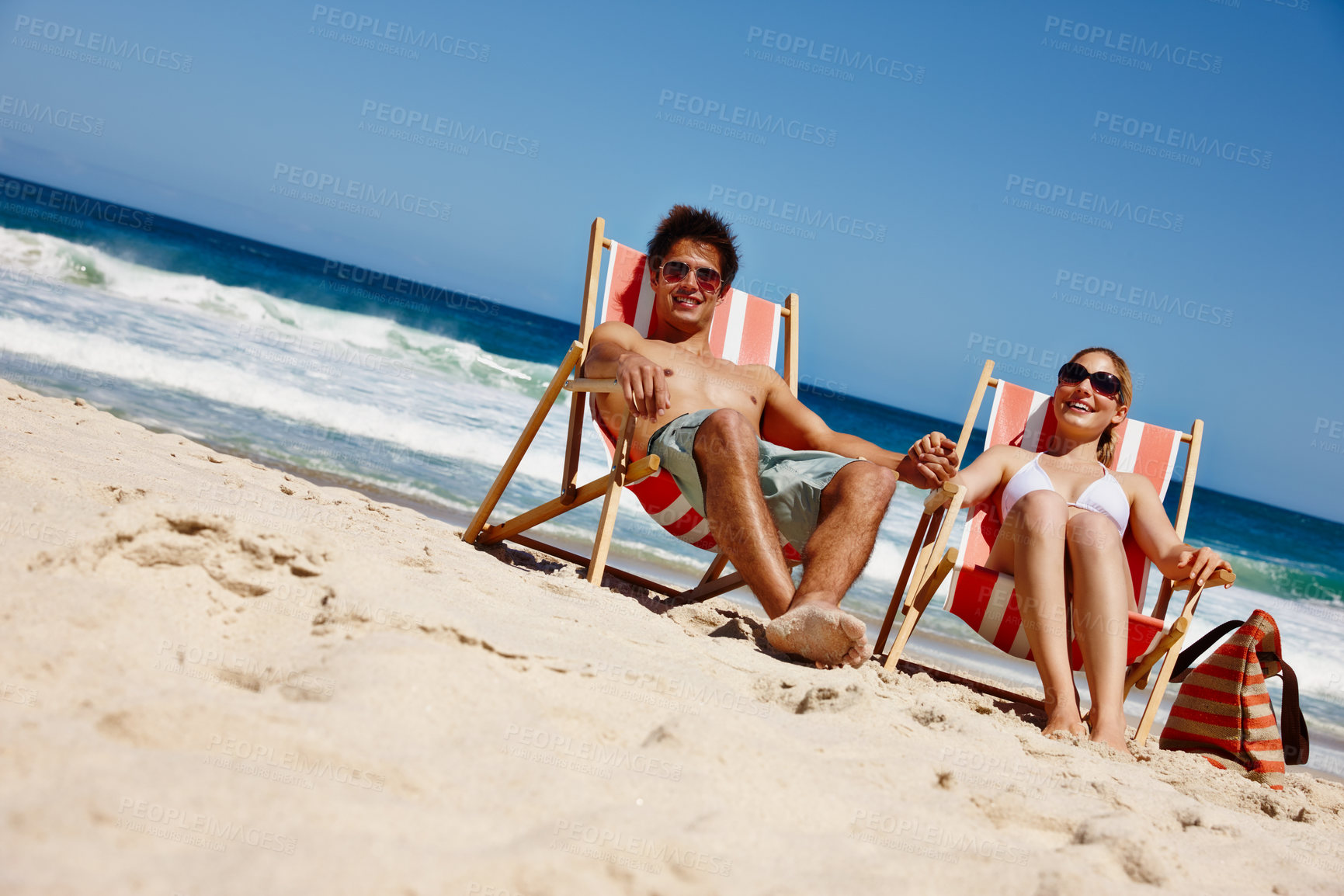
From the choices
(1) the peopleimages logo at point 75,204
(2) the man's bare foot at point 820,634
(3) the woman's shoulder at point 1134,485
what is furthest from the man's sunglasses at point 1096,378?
(1) the peopleimages logo at point 75,204

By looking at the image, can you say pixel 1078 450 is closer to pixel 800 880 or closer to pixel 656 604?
pixel 656 604

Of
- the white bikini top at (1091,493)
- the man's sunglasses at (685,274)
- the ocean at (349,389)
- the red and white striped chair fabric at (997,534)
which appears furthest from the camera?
the ocean at (349,389)

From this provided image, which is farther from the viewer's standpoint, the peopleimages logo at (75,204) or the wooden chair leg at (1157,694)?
the peopleimages logo at (75,204)

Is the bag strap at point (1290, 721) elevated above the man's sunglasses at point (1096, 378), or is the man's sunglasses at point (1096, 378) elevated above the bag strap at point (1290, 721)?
the man's sunglasses at point (1096, 378)

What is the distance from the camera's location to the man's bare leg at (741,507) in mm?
2352

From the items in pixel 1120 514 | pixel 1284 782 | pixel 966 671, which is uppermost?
pixel 1120 514

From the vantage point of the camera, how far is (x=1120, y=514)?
117 inches

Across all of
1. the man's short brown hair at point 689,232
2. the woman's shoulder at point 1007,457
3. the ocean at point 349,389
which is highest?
the man's short brown hair at point 689,232

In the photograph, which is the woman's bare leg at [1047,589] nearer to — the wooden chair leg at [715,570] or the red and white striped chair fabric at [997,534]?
the red and white striped chair fabric at [997,534]

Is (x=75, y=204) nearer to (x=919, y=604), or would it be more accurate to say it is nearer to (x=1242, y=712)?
(x=919, y=604)

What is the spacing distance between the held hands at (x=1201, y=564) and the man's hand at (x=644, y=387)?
165cm

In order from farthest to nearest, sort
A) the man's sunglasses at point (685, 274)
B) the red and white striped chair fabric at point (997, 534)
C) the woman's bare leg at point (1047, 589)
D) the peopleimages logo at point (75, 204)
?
1. the peopleimages logo at point (75, 204)
2. the man's sunglasses at point (685, 274)
3. the red and white striped chair fabric at point (997, 534)
4. the woman's bare leg at point (1047, 589)

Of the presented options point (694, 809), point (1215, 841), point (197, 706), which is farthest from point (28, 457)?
point (1215, 841)

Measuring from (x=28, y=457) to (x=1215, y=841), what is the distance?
266 centimetres
